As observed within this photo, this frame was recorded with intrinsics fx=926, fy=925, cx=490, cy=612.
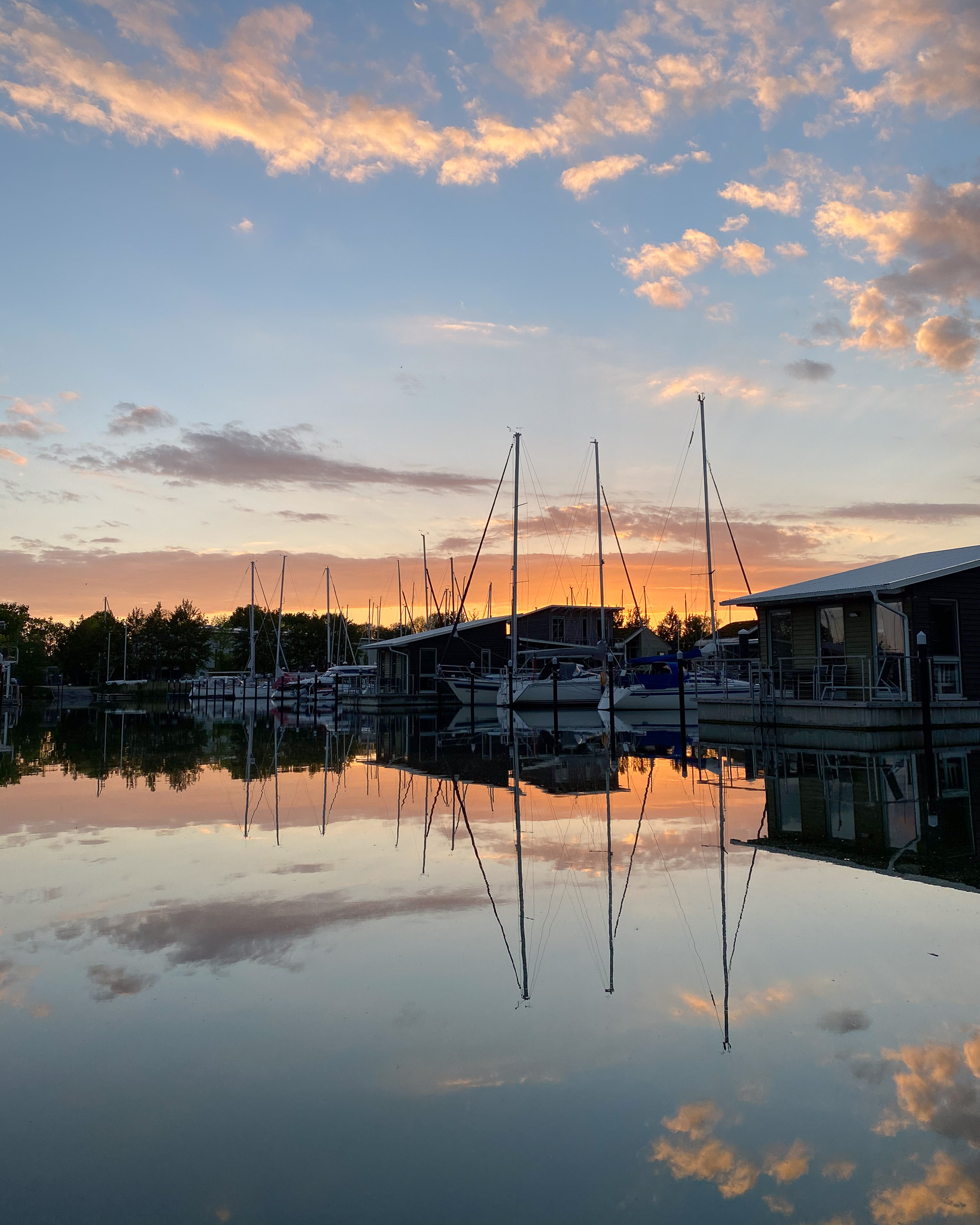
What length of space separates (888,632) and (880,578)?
169 centimetres

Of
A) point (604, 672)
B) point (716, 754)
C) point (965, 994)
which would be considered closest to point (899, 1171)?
point (965, 994)

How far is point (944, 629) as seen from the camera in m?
25.0

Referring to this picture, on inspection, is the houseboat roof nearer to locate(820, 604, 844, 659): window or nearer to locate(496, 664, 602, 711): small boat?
locate(820, 604, 844, 659): window

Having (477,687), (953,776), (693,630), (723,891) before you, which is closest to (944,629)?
(953,776)

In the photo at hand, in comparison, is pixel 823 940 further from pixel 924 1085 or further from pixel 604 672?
pixel 604 672

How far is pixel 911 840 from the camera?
1075 centimetres

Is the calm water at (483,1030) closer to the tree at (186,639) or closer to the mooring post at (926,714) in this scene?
the mooring post at (926,714)

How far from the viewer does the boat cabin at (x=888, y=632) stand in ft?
79.4

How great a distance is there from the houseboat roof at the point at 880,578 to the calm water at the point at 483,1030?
46.4 ft

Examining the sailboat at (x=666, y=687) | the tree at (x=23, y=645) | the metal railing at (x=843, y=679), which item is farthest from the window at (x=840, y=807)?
the tree at (x=23, y=645)

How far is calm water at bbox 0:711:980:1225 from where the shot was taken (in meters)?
3.74

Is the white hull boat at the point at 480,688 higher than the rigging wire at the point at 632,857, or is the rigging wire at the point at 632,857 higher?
the white hull boat at the point at 480,688

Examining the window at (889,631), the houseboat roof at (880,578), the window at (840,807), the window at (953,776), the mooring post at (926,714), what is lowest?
the window at (840,807)

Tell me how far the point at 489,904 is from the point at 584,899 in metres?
0.88
